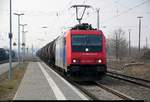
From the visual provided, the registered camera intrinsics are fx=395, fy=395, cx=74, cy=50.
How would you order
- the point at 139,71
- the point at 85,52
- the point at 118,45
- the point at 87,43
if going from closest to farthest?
→ the point at 85,52
the point at 87,43
the point at 139,71
the point at 118,45

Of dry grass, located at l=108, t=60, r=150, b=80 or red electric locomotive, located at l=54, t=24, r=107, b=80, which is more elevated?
red electric locomotive, located at l=54, t=24, r=107, b=80

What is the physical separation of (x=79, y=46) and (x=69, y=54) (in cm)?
76

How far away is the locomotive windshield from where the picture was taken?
21.9m

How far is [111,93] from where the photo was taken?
56.0 ft

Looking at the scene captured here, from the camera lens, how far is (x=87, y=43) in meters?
22.1

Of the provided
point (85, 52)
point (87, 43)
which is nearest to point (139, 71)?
point (87, 43)

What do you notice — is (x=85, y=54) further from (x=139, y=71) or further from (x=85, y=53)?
(x=139, y=71)

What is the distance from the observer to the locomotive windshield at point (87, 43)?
2191 centimetres

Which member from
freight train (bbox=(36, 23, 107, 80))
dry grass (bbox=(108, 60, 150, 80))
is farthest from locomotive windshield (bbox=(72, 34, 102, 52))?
dry grass (bbox=(108, 60, 150, 80))

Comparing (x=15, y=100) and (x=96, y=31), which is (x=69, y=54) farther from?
(x=15, y=100)

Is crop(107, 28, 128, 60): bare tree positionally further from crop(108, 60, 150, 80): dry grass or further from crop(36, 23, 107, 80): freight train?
crop(36, 23, 107, 80): freight train

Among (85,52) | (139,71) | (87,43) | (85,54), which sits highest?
(87,43)

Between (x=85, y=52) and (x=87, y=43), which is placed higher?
(x=87, y=43)

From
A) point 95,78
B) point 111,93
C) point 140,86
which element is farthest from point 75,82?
point 111,93
